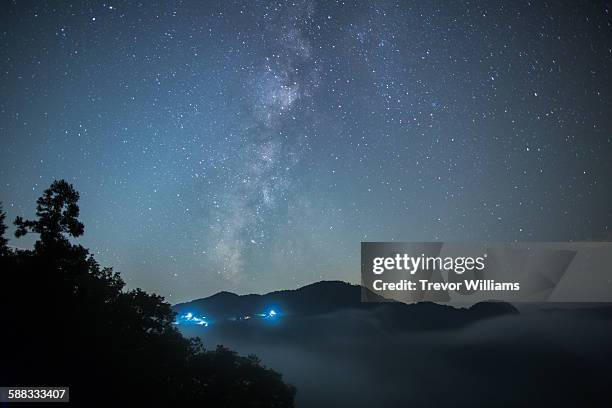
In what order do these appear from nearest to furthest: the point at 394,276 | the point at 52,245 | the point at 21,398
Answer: the point at 21,398 < the point at 52,245 < the point at 394,276

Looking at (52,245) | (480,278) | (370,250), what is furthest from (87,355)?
(480,278)

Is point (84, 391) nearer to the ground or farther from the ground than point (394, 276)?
nearer to the ground

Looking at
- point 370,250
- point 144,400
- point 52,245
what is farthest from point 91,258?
point 370,250

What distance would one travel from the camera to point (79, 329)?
656 inches

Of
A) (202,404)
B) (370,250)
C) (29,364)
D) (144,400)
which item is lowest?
(202,404)

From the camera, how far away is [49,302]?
→ 16266 millimetres

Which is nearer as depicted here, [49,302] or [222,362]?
[49,302]

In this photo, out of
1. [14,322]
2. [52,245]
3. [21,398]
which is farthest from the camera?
[52,245]

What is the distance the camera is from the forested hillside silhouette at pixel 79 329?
15273 mm

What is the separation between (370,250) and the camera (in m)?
25.5

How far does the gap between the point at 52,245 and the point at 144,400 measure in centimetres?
771

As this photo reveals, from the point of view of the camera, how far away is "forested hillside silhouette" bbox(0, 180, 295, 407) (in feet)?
50.1

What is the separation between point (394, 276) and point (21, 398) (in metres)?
18.6

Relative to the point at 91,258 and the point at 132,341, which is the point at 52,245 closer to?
the point at 91,258
